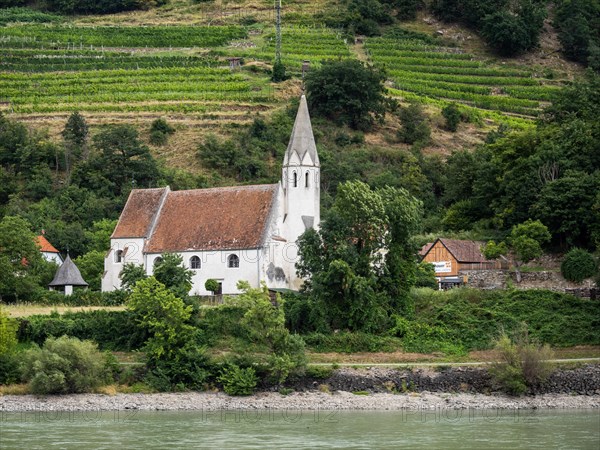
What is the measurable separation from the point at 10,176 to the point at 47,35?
36514 millimetres

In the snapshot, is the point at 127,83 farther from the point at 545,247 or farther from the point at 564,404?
the point at 564,404

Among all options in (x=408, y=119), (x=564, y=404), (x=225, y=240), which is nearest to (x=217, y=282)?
(x=225, y=240)

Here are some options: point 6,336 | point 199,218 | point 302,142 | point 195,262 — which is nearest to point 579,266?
point 302,142

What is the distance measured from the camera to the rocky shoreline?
51.0 metres

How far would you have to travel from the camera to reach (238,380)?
5256cm

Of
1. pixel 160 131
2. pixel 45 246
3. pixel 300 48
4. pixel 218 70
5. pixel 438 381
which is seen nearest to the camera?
pixel 438 381

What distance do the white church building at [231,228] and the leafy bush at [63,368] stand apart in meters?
11.4

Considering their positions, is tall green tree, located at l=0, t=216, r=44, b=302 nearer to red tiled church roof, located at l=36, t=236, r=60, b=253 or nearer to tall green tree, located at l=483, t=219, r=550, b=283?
red tiled church roof, located at l=36, t=236, r=60, b=253

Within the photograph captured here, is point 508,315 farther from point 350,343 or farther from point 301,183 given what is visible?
point 301,183

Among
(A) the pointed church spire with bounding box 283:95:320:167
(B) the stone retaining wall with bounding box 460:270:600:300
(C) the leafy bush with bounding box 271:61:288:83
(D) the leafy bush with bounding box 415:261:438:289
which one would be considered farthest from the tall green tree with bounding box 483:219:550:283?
(C) the leafy bush with bounding box 271:61:288:83

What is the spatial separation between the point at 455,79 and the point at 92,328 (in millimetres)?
60820

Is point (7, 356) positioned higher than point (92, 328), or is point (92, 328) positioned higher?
point (92, 328)

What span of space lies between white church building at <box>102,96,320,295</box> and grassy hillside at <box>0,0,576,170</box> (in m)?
21.0

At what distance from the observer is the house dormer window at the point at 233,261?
63188mm
